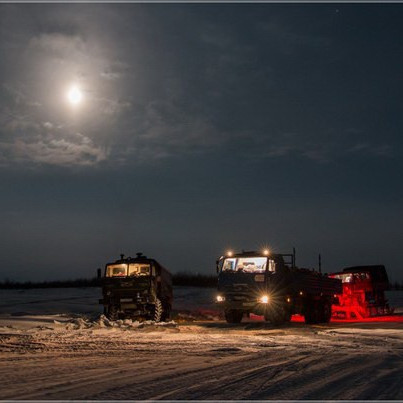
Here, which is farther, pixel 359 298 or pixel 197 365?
pixel 359 298

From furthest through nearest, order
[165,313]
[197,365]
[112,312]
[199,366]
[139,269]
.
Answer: [165,313] < [139,269] < [112,312] < [197,365] < [199,366]

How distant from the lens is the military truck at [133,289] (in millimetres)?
24156

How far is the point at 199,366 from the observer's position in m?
10.7

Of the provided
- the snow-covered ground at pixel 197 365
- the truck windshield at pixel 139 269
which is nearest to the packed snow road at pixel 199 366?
the snow-covered ground at pixel 197 365

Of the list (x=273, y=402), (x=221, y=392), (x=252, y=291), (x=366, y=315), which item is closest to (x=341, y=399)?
(x=273, y=402)

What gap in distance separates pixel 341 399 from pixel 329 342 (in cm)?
801

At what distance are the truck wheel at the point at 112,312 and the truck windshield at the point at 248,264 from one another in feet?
14.9

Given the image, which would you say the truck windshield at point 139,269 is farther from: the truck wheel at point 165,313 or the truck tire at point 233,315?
the truck tire at point 233,315

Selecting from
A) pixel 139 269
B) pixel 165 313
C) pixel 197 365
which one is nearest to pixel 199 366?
pixel 197 365

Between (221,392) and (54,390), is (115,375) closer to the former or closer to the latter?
(54,390)

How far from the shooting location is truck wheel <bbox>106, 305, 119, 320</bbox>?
24.1m

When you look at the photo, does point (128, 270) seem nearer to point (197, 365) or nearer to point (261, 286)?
point (261, 286)

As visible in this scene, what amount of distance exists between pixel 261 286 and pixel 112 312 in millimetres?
5937

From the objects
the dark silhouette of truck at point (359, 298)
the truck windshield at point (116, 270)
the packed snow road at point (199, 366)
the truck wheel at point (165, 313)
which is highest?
the truck windshield at point (116, 270)
